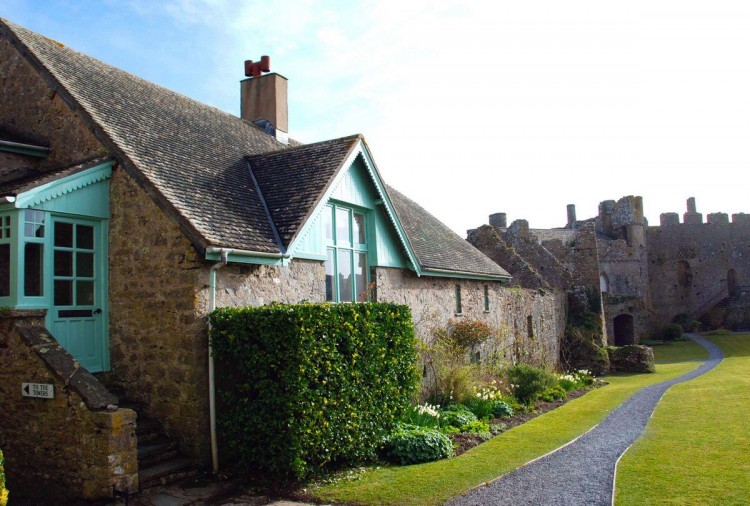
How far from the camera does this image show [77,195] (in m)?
9.61

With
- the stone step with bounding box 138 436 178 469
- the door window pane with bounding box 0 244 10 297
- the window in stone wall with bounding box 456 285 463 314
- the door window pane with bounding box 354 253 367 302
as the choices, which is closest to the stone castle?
the window in stone wall with bounding box 456 285 463 314

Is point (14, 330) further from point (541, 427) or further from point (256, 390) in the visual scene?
point (541, 427)

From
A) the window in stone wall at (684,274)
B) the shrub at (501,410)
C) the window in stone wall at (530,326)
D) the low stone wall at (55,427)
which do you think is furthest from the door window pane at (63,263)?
the window in stone wall at (684,274)

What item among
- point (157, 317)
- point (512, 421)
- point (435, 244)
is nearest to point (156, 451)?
point (157, 317)

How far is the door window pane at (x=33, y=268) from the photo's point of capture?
361 inches

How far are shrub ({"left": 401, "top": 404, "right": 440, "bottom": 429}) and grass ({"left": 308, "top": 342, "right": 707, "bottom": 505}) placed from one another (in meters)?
1.27

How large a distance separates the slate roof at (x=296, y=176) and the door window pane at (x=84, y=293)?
11.3 feet

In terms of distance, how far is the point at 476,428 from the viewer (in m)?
12.5

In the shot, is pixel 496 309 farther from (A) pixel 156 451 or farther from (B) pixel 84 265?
(B) pixel 84 265

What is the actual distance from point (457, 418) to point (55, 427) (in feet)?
26.3

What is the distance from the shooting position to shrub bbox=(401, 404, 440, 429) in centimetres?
1194

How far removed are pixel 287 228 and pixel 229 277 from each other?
5.98 feet

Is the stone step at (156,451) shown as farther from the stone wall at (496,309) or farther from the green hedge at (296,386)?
the stone wall at (496,309)

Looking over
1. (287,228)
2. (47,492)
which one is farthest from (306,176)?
(47,492)
